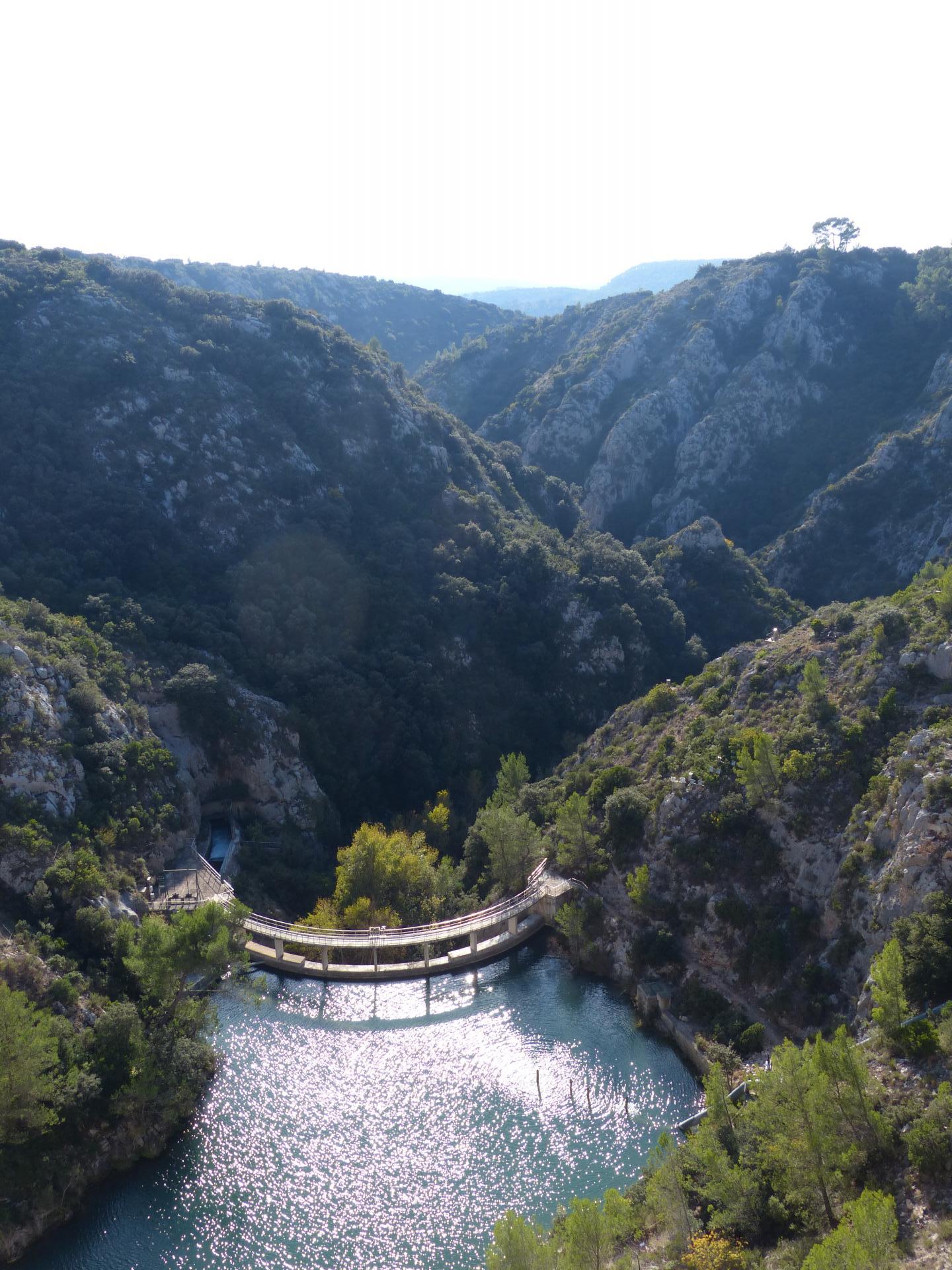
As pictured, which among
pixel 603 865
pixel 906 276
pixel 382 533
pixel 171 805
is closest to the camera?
pixel 603 865

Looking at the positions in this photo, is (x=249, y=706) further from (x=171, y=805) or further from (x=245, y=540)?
(x=245, y=540)

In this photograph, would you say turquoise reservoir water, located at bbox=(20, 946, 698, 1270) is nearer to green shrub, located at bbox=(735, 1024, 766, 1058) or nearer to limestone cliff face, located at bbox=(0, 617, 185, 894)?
green shrub, located at bbox=(735, 1024, 766, 1058)

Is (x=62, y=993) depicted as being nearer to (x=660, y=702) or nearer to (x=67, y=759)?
(x=67, y=759)

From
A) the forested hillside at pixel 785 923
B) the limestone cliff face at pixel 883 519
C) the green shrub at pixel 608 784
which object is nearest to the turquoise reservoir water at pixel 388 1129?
the forested hillside at pixel 785 923

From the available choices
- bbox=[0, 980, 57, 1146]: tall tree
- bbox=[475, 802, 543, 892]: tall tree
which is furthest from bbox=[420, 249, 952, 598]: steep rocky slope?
bbox=[0, 980, 57, 1146]: tall tree

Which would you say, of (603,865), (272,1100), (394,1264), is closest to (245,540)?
(603,865)

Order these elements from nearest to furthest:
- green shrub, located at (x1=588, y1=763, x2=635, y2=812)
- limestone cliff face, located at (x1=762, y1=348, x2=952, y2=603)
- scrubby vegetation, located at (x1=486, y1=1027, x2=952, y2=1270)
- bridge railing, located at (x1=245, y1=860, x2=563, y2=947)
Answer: scrubby vegetation, located at (x1=486, y1=1027, x2=952, y2=1270)
bridge railing, located at (x1=245, y1=860, x2=563, y2=947)
green shrub, located at (x1=588, y1=763, x2=635, y2=812)
limestone cliff face, located at (x1=762, y1=348, x2=952, y2=603)
